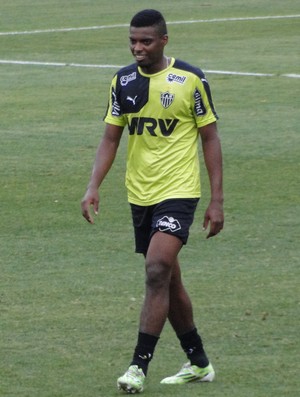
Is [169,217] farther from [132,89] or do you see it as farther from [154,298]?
[132,89]

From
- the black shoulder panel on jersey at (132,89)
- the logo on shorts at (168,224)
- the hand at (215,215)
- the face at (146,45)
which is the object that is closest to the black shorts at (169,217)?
the logo on shorts at (168,224)

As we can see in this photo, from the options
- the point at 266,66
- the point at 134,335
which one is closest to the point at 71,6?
the point at 266,66

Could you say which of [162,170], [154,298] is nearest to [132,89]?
[162,170]

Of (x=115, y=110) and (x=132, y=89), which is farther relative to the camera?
(x=115, y=110)

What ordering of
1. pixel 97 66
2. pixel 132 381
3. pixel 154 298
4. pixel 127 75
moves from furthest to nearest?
pixel 97 66, pixel 127 75, pixel 154 298, pixel 132 381

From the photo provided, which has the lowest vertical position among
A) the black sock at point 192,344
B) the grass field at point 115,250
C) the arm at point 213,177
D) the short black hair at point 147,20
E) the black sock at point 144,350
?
the grass field at point 115,250

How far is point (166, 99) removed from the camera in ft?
24.9

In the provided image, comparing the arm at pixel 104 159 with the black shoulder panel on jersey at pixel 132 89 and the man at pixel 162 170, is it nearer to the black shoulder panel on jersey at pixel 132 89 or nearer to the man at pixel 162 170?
the man at pixel 162 170

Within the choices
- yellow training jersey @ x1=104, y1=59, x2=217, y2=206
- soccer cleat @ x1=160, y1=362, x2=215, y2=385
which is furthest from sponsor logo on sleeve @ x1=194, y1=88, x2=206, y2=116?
soccer cleat @ x1=160, y1=362, x2=215, y2=385

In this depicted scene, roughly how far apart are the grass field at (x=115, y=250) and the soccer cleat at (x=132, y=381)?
0.30 feet

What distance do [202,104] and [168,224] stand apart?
0.70 m

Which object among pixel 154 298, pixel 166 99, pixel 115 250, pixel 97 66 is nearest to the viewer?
pixel 154 298

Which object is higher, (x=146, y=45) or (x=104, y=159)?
(x=146, y=45)

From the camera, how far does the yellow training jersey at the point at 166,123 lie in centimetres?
759
